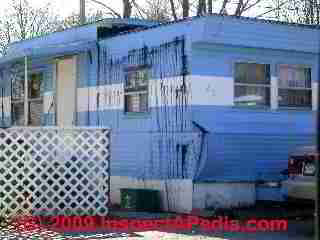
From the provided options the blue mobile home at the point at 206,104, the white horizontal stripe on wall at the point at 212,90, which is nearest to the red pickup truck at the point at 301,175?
the blue mobile home at the point at 206,104

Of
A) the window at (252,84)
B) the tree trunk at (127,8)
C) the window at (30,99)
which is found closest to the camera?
the window at (252,84)

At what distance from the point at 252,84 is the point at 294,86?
106cm

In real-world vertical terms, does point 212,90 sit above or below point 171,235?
above

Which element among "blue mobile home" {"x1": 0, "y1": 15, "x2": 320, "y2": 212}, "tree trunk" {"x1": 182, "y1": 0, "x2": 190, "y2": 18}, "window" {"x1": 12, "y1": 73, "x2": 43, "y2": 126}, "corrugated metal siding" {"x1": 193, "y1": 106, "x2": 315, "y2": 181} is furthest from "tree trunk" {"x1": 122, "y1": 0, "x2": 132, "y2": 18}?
"corrugated metal siding" {"x1": 193, "y1": 106, "x2": 315, "y2": 181}

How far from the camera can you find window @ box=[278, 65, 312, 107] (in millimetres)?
13305

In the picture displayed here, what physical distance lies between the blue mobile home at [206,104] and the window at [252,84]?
0.02m

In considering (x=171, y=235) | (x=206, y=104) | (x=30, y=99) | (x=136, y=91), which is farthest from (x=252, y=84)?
(x=30, y=99)

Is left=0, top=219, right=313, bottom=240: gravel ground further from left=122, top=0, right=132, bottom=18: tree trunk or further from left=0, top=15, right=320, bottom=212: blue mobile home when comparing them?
left=122, top=0, right=132, bottom=18: tree trunk

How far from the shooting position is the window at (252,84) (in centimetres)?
1273

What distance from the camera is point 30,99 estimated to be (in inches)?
672

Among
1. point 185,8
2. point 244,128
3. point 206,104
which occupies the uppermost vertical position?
point 185,8

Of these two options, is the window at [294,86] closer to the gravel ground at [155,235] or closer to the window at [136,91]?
the window at [136,91]

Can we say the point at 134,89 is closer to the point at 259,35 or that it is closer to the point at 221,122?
the point at 221,122

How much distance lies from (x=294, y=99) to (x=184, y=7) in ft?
48.7
